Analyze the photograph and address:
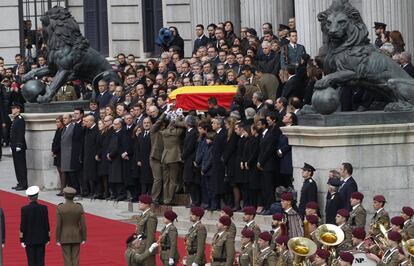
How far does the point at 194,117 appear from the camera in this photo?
3541 cm

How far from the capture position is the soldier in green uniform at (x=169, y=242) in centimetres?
2839

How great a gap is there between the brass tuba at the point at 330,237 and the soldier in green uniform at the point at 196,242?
10.1 feet

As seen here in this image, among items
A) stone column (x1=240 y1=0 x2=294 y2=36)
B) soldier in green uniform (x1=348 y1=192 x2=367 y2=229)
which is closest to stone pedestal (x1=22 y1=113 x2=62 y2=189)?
stone column (x1=240 y1=0 x2=294 y2=36)

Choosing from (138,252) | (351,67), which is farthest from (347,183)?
(138,252)

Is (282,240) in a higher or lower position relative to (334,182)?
lower

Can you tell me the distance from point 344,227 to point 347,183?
2.53 meters

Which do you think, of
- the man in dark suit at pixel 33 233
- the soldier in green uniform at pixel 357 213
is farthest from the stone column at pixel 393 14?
the man in dark suit at pixel 33 233

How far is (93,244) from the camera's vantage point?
1318 inches

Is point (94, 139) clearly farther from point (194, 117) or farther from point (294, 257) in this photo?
point (294, 257)

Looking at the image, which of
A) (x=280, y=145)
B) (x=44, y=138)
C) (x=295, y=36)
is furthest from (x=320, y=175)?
(x=44, y=138)

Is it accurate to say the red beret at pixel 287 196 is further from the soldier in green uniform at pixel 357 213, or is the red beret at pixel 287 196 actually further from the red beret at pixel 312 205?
the soldier in green uniform at pixel 357 213

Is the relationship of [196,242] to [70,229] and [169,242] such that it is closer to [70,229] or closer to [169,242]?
[169,242]

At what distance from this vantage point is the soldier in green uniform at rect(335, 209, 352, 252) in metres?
26.7

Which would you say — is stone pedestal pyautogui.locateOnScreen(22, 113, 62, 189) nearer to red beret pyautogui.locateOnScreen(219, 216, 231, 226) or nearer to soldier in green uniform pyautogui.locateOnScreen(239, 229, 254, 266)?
red beret pyautogui.locateOnScreen(219, 216, 231, 226)
